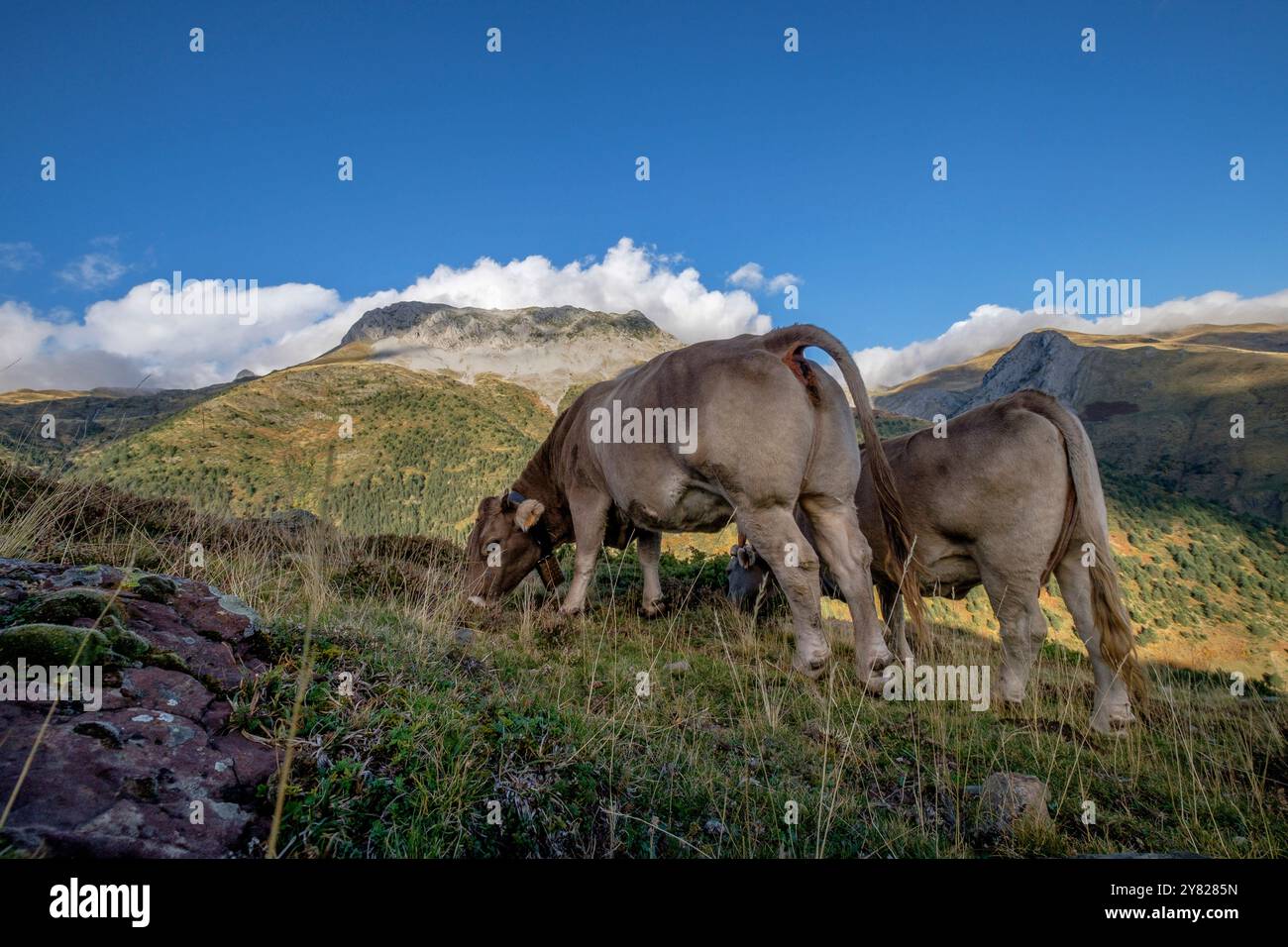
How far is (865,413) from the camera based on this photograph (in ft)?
18.8

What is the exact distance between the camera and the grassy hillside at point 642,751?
7.86ft

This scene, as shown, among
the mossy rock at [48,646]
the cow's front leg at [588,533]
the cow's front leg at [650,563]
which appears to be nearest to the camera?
the mossy rock at [48,646]

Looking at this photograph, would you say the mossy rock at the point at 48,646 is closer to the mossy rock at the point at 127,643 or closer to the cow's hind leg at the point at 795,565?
the mossy rock at the point at 127,643

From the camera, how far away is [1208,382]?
77.2 metres

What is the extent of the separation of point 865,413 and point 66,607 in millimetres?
5857

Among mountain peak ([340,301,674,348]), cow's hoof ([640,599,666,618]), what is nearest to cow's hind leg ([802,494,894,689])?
cow's hoof ([640,599,666,618])

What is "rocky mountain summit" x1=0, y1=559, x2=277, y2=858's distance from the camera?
177 centimetres

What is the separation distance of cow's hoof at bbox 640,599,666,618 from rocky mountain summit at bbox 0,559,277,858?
5.82m

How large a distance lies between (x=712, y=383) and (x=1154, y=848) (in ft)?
14.3

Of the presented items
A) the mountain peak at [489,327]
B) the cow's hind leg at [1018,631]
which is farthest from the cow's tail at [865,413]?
the mountain peak at [489,327]

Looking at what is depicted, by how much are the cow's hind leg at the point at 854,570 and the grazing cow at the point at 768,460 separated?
1cm
